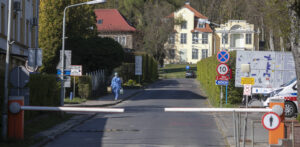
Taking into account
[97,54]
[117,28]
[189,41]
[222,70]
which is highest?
[117,28]

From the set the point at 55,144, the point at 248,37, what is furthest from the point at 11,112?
the point at 248,37

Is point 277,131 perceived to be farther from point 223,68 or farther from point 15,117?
point 223,68

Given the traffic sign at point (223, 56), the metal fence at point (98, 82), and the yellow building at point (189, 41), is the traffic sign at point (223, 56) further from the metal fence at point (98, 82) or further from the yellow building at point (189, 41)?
the yellow building at point (189, 41)

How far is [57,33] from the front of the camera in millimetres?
56281

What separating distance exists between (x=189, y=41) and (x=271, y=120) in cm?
9208

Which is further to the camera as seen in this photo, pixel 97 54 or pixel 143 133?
pixel 97 54

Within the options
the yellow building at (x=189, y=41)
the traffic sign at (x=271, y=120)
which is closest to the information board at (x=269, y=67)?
the traffic sign at (x=271, y=120)

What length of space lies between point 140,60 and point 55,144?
42966 mm

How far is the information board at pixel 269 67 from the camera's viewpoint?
27672 mm

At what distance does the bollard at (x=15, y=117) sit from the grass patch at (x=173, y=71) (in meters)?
71.2

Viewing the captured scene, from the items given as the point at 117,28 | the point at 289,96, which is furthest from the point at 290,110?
the point at 117,28

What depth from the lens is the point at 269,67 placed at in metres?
27.8

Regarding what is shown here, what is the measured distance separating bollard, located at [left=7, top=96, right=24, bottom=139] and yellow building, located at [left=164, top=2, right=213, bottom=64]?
86514 millimetres

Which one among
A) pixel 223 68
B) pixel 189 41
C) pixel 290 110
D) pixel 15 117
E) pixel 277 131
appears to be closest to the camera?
pixel 277 131
